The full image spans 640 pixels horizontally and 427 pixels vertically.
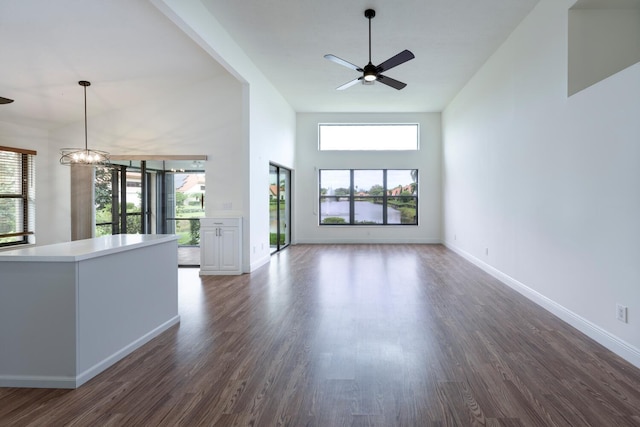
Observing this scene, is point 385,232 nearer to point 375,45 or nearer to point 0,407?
point 375,45

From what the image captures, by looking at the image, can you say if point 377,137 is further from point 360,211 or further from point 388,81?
point 388,81

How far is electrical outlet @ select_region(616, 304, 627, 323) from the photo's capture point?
2.70 metres

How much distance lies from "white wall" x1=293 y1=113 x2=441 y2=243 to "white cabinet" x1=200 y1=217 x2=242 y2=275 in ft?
12.3

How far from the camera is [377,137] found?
30.8 ft

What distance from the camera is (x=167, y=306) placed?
129 inches

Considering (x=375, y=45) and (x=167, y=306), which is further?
(x=375, y=45)

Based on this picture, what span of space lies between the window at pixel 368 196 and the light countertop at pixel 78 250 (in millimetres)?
6567

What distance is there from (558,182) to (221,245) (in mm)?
4507

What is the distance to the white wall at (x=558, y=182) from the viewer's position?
2.71 m

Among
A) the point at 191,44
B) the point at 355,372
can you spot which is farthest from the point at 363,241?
the point at 355,372

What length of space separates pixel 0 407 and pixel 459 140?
771 centimetres

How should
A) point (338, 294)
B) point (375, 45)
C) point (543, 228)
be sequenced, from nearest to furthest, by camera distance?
point (543, 228)
point (338, 294)
point (375, 45)

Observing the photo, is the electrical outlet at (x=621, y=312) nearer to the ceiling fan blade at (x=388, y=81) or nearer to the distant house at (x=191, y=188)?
the ceiling fan blade at (x=388, y=81)

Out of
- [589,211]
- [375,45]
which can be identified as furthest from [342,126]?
[589,211]
